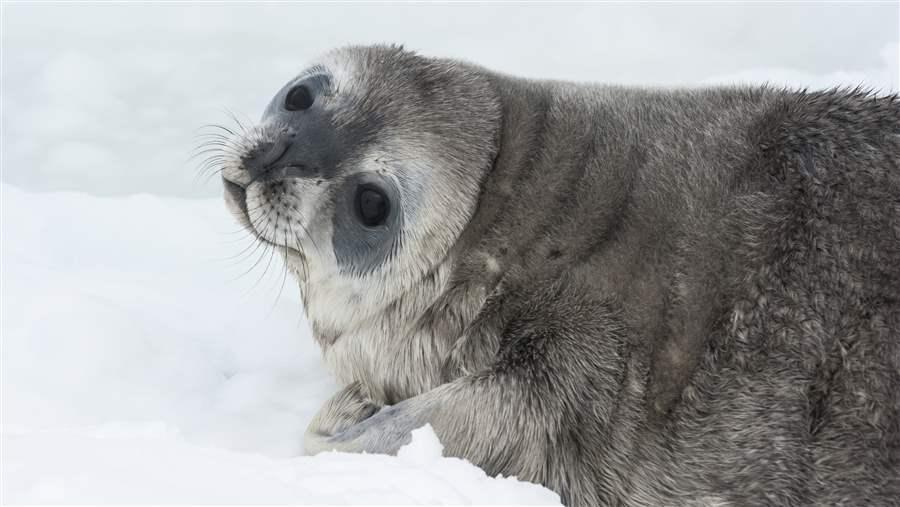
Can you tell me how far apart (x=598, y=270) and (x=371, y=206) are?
2.60 ft

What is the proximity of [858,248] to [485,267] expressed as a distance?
118cm

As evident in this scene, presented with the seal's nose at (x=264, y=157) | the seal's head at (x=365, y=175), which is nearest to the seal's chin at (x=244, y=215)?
the seal's head at (x=365, y=175)

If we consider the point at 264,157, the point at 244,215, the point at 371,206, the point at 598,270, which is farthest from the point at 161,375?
the point at 598,270

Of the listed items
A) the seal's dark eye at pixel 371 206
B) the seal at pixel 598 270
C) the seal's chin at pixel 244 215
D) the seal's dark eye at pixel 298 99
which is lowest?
the seal at pixel 598 270

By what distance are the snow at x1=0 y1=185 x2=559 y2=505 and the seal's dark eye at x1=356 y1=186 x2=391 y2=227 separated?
0.69 metres

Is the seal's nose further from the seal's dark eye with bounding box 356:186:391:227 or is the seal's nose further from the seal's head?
the seal's dark eye with bounding box 356:186:391:227

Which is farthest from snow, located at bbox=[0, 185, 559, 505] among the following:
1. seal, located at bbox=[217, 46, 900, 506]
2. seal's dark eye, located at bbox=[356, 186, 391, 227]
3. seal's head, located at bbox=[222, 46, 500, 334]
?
seal's dark eye, located at bbox=[356, 186, 391, 227]

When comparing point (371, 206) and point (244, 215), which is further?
point (244, 215)

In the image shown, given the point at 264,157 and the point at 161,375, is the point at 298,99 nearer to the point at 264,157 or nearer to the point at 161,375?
the point at 264,157

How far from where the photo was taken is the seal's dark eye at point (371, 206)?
352 cm

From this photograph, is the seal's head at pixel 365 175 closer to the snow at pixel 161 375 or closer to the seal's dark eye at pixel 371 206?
the seal's dark eye at pixel 371 206

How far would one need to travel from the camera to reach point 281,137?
3.55m

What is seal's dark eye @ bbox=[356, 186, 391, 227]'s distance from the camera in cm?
352

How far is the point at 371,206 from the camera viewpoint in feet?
11.6
